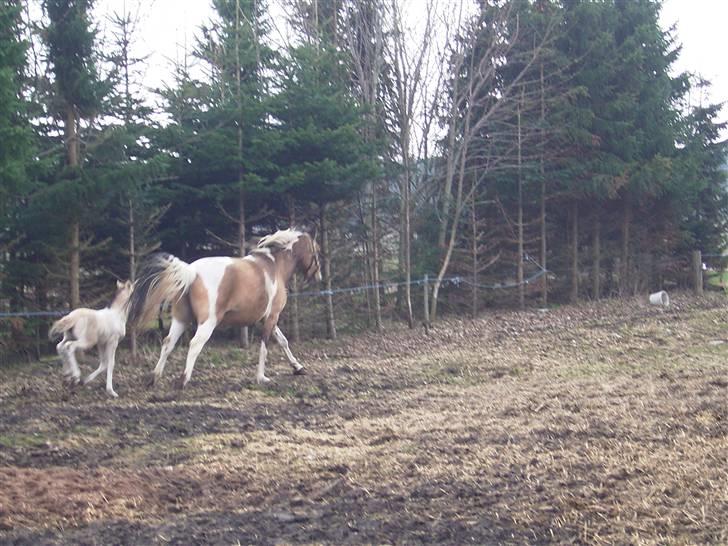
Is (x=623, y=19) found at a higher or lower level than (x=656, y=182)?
higher

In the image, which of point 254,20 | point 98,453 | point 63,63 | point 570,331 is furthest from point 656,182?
point 98,453

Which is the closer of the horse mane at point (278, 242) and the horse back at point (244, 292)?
the horse back at point (244, 292)

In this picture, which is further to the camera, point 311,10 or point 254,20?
point 311,10

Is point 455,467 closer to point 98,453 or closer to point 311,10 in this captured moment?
point 98,453

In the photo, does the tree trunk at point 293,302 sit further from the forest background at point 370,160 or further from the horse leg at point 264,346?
the horse leg at point 264,346

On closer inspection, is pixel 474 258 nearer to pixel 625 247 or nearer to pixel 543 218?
pixel 543 218

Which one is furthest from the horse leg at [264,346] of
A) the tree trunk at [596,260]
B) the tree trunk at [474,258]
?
the tree trunk at [596,260]

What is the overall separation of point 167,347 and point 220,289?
900 millimetres

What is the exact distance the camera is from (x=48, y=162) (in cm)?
1142

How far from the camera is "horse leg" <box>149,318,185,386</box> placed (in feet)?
34.1

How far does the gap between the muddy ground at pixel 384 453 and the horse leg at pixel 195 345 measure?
0.62 feet

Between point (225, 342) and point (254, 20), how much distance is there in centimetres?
583

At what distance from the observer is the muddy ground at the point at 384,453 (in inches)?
191

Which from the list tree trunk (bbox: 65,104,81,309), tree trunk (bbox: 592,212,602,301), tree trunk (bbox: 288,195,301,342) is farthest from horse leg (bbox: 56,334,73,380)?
tree trunk (bbox: 592,212,602,301)
